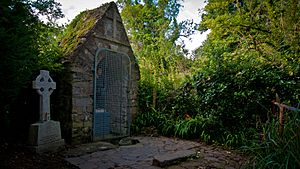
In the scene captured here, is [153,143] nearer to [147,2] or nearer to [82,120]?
[82,120]

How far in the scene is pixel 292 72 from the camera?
4.11m

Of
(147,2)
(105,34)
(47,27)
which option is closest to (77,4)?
(105,34)

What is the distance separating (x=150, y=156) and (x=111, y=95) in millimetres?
1987

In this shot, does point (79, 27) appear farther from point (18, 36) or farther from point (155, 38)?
point (155, 38)

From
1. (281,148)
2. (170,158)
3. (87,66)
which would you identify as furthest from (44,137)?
(281,148)

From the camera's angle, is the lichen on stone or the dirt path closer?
the dirt path

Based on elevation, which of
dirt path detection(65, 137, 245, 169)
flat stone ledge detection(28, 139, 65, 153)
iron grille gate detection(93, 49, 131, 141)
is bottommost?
dirt path detection(65, 137, 245, 169)

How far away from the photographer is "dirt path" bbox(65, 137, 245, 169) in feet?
10.4

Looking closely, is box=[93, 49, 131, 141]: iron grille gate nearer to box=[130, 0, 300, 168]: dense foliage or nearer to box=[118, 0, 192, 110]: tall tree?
box=[130, 0, 300, 168]: dense foliage

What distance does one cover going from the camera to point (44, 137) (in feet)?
11.9

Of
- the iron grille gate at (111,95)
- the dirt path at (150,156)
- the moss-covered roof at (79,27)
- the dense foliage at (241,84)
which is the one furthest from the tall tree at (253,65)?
the moss-covered roof at (79,27)

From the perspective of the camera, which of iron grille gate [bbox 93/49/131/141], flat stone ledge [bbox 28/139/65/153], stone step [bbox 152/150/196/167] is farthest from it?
iron grille gate [bbox 93/49/131/141]

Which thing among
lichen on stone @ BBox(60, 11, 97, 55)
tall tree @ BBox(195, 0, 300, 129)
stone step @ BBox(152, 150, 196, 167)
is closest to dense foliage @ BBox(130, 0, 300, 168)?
tall tree @ BBox(195, 0, 300, 129)

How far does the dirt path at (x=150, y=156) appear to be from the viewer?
3.17m
